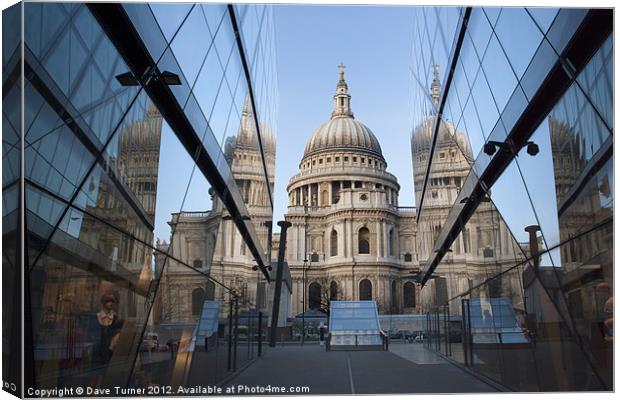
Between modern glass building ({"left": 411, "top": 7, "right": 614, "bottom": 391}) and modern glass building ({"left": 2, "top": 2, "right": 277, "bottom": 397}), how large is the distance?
3.76 metres

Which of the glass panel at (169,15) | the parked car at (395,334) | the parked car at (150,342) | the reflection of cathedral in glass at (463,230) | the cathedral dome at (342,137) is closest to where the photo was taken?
the parked car at (150,342)

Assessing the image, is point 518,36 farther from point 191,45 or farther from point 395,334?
point 395,334

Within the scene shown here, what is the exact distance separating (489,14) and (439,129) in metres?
6.57

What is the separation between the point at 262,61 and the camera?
17.6 meters

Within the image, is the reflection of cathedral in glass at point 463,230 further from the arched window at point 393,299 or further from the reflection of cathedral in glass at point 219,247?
the arched window at point 393,299

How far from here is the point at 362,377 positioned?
8438 mm

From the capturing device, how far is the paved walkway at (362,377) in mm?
7449

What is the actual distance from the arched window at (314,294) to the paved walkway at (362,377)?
40144mm

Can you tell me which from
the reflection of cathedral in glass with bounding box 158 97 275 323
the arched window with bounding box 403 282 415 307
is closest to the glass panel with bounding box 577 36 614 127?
the reflection of cathedral in glass with bounding box 158 97 275 323

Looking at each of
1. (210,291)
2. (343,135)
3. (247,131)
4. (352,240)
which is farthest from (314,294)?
(210,291)

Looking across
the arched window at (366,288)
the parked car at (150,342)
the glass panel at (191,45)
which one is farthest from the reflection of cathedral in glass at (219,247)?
the arched window at (366,288)

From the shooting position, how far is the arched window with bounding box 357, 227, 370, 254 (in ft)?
175

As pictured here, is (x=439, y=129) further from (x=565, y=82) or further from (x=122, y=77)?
(x=122, y=77)

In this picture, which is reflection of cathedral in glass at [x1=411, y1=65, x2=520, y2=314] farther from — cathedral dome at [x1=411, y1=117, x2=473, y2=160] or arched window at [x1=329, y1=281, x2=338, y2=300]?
arched window at [x1=329, y1=281, x2=338, y2=300]
